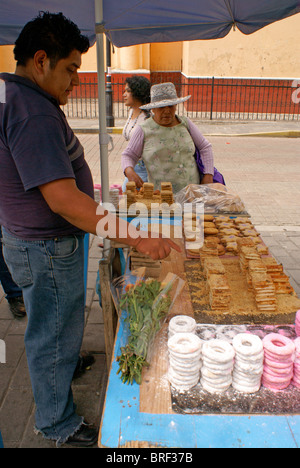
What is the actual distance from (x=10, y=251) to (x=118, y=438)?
1.01 metres

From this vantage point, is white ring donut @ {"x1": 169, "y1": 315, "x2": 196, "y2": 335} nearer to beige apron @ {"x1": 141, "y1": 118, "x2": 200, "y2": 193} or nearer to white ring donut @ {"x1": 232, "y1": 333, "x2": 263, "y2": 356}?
white ring donut @ {"x1": 232, "y1": 333, "x2": 263, "y2": 356}

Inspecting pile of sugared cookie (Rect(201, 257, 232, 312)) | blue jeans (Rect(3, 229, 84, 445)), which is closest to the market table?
blue jeans (Rect(3, 229, 84, 445))

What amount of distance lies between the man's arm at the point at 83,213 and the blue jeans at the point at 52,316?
318 mm

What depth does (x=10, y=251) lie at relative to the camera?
194 cm

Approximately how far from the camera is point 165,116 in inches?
147

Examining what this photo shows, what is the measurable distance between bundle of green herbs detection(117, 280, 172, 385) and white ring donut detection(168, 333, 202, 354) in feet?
0.57

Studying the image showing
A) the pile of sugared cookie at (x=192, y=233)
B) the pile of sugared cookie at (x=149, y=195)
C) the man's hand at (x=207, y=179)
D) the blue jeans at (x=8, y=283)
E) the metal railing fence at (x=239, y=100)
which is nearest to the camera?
the pile of sugared cookie at (x=192, y=233)

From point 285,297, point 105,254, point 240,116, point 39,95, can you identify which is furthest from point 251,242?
point 240,116

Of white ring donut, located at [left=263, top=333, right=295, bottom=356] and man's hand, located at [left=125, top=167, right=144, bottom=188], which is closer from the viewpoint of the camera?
white ring donut, located at [left=263, top=333, right=295, bottom=356]

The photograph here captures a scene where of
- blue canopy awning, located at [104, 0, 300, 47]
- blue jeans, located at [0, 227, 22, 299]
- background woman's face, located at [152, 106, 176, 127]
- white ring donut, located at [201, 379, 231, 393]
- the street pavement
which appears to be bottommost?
the street pavement

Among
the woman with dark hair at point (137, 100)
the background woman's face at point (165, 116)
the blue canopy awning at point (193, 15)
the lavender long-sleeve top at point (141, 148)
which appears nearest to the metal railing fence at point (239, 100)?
the woman with dark hair at point (137, 100)

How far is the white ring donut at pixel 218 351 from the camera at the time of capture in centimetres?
155

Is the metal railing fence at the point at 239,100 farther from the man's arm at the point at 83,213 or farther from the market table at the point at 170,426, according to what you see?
the market table at the point at 170,426

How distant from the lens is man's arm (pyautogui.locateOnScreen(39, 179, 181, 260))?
158cm
